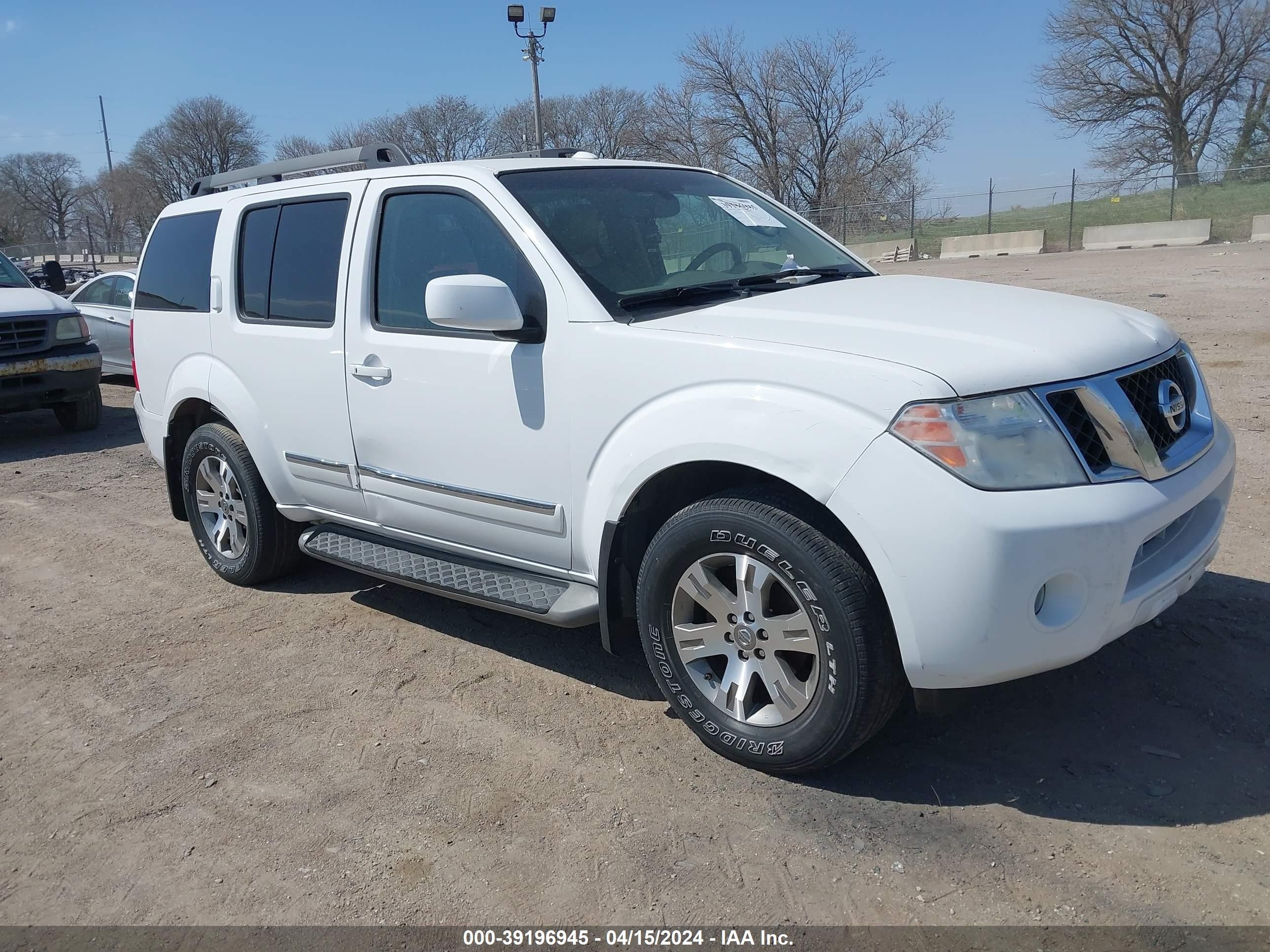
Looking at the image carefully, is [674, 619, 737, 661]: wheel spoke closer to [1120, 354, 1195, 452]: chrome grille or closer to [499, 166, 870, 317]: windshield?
[499, 166, 870, 317]: windshield

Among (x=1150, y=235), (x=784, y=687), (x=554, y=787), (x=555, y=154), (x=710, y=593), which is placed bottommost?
(x=554, y=787)

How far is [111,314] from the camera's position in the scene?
1296 cm

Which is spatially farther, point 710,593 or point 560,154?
point 560,154

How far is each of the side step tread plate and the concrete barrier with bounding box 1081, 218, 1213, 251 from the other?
89.1 ft

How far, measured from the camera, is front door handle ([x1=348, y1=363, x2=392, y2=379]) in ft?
13.4

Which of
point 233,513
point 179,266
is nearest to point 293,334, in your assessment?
point 233,513

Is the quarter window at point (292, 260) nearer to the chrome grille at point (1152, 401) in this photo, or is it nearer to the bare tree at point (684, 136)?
the chrome grille at point (1152, 401)

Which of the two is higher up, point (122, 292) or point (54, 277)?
point (54, 277)

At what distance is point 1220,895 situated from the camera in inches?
101

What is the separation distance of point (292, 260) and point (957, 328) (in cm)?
305

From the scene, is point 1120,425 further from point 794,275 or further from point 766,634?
point 794,275

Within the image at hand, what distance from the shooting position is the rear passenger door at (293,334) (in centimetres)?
438

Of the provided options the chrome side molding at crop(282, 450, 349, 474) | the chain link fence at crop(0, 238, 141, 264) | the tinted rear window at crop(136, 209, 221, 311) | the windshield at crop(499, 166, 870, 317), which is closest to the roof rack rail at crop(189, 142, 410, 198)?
the tinted rear window at crop(136, 209, 221, 311)

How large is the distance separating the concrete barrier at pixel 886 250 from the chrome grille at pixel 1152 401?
30.0 metres
